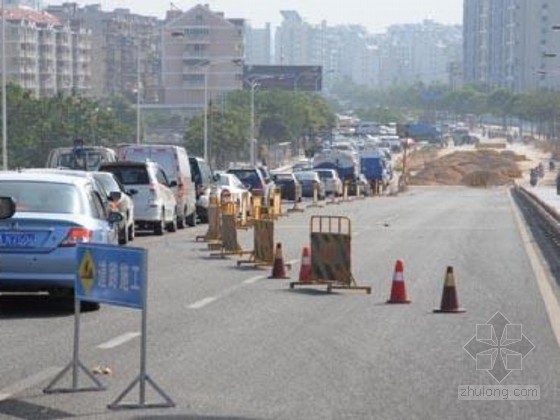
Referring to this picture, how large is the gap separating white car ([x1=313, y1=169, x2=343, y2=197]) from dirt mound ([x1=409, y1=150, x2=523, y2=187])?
3829cm

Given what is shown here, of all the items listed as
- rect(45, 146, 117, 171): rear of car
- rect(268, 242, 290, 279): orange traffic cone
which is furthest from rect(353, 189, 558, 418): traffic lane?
rect(45, 146, 117, 171): rear of car

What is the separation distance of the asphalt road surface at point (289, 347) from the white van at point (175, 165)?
1351 cm

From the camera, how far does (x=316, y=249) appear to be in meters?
21.5

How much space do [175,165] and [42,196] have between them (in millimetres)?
21928

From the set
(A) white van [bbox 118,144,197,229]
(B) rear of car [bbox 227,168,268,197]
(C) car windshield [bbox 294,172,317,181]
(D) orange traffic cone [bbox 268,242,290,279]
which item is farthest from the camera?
(C) car windshield [bbox 294,172,317,181]

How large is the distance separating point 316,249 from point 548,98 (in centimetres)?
16780

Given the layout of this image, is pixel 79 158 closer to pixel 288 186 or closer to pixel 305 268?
pixel 305 268

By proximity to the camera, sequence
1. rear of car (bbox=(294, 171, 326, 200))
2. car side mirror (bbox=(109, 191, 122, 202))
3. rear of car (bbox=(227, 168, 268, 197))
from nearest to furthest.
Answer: car side mirror (bbox=(109, 191, 122, 202)) → rear of car (bbox=(227, 168, 268, 197)) → rear of car (bbox=(294, 171, 326, 200))

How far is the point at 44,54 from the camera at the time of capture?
179875 millimetres

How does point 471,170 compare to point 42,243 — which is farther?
point 471,170

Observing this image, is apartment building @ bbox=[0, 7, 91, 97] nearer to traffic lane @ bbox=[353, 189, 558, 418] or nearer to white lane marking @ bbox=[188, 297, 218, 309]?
traffic lane @ bbox=[353, 189, 558, 418]

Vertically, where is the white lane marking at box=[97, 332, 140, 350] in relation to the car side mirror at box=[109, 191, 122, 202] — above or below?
below

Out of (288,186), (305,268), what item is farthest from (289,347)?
(288,186)

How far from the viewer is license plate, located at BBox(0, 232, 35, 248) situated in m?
17.3
